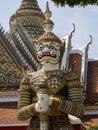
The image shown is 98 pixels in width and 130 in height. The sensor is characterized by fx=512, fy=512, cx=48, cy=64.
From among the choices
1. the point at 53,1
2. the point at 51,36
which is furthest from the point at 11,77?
the point at 53,1

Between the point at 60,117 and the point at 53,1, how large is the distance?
195 cm

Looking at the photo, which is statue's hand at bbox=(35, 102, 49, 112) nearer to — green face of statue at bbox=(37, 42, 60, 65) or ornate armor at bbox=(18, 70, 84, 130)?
ornate armor at bbox=(18, 70, 84, 130)

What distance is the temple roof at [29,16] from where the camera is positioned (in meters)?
16.9

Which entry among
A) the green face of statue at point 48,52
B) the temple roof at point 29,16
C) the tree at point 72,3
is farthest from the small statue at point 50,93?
the temple roof at point 29,16

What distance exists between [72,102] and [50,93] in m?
0.31

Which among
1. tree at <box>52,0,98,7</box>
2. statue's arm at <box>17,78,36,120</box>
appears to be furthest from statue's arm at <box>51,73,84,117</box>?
tree at <box>52,0,98,7</box>

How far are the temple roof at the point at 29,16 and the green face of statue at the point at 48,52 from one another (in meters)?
10.2

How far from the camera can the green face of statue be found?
6.48m

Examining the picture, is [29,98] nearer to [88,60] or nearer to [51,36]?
[51,36]

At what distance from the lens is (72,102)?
6117 millimetres

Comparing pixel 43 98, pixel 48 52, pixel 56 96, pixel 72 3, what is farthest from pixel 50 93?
pixel 72 3

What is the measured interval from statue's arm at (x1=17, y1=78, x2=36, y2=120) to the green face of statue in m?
0.34

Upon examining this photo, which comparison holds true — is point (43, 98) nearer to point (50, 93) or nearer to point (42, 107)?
point (42, 107)

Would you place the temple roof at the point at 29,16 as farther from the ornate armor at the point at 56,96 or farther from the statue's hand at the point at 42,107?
the statue's hand at the point at 42,107
